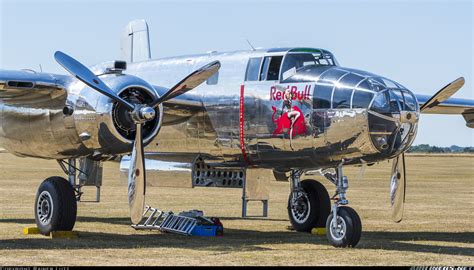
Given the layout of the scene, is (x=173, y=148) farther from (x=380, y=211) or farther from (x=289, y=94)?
(x=380, y=211)

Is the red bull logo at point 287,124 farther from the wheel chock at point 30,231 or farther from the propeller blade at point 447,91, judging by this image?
the wheel chock at point 30,231

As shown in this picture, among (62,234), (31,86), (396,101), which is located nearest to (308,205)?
(396,101)

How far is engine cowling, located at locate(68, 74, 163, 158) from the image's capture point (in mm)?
15336

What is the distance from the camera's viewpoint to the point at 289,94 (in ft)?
50.8

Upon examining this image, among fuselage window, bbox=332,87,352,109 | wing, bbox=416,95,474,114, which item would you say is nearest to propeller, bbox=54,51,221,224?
fuselage window, bbox=332,87,352,109

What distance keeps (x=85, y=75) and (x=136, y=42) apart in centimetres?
726

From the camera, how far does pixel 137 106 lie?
15.2 meters

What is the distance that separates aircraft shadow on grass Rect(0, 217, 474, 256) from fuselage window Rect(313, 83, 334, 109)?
238 centimetres

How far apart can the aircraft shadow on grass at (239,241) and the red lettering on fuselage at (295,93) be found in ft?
8.41

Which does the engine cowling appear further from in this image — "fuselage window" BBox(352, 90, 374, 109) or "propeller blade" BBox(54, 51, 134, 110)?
"fuselage window" BBox(352, 90, 374, 109)

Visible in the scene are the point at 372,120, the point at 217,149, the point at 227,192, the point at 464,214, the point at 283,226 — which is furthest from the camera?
the point at 227,192

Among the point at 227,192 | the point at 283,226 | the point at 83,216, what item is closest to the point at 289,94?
the point at 283,226

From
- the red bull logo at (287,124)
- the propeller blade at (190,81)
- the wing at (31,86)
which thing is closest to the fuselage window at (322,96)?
the red bull logo at (287,124)

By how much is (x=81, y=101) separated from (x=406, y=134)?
5.62m
